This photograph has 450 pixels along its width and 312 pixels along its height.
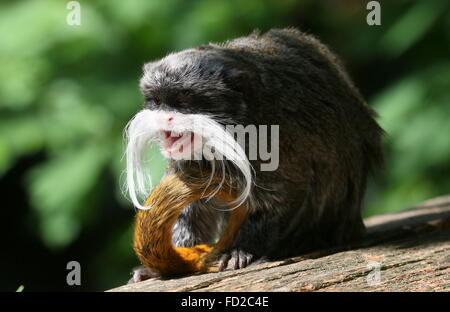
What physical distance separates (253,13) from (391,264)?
4.96 meters

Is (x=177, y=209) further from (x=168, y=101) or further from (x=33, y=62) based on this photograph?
(x=33, y=62)

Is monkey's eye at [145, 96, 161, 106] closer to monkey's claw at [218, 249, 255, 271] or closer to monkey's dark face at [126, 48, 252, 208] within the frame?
monkey's dark face at [126, 48, 252, 208]

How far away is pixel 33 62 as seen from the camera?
326 inches

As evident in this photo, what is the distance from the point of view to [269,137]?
4.71 metres

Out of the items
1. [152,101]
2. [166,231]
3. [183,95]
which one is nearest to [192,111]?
[183,95]

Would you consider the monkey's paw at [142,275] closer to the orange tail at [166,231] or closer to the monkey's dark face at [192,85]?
the orange tail at [166,231]

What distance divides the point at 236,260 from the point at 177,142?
0.83 m

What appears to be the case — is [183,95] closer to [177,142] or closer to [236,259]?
[177,142]

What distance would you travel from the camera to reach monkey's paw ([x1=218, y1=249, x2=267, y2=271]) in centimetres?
448

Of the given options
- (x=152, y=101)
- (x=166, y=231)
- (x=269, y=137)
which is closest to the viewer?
(x=166, y=231)

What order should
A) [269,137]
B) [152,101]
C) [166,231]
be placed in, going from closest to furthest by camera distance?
[166,231] < [152,101] < [269,137]

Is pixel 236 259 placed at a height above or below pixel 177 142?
below
